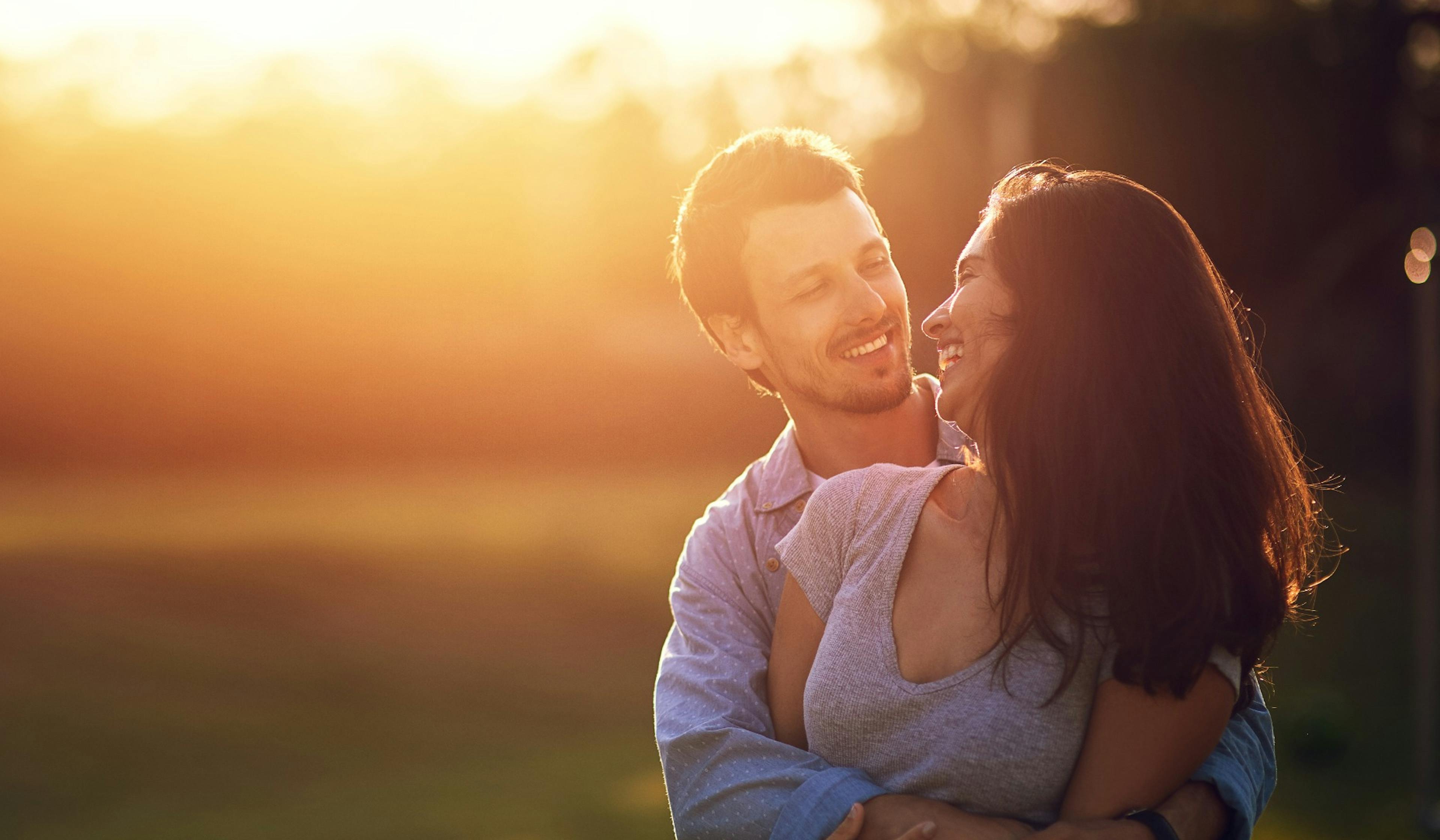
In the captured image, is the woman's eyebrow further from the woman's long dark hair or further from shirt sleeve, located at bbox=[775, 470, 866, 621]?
shirt sleeve, located at bbox=[775, 470, 866, 621]

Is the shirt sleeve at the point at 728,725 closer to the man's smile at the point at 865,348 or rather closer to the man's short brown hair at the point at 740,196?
the man's smile at the point at 865,348

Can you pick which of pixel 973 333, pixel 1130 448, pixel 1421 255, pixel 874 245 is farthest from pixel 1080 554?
pixel 1421 255

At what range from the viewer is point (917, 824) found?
6.44 ft

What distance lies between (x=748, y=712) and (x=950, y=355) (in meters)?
0.78

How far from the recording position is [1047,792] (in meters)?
1.96

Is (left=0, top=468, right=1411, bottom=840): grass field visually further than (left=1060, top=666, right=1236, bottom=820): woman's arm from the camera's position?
Yes

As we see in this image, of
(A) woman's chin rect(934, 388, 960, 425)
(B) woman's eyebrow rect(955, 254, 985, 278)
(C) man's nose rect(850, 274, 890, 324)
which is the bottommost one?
(A) woman's chin rect(934, 388, 960, 425)

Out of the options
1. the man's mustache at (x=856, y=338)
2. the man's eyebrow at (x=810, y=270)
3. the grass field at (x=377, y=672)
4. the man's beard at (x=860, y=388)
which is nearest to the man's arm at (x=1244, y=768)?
the man's beard at (x=860, y=388)

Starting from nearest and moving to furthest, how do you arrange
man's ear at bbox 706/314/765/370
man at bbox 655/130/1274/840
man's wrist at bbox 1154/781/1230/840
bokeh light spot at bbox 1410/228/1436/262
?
man's wrist at bbox 1154/781/1230/840
man at bbox 655/130/1274/840
man's ear at bbox 706/314/765/370
bokeh light spot at bbox 1410/228/1436/262

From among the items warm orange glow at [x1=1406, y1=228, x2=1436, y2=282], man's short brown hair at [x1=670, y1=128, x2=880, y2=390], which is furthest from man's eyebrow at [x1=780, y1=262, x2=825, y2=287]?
warm orange glow at [x1=1406, y1=228, x2=1436, y2=282]

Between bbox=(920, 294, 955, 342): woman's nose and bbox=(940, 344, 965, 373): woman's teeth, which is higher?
bbox=(920, 294, 955, 342): woman's nose

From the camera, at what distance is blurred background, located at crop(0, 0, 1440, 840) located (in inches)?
449

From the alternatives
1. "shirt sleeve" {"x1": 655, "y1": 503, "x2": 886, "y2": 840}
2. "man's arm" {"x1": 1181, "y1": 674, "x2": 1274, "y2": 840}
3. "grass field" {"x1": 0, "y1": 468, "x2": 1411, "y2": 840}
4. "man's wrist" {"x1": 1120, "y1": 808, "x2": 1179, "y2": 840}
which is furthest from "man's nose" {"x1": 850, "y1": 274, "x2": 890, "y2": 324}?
"grass field" {"x1": 0, "y1": 468, "x2": 1411, "y2": 840}

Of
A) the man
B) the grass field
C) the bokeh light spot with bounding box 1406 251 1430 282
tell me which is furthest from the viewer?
the grass field
